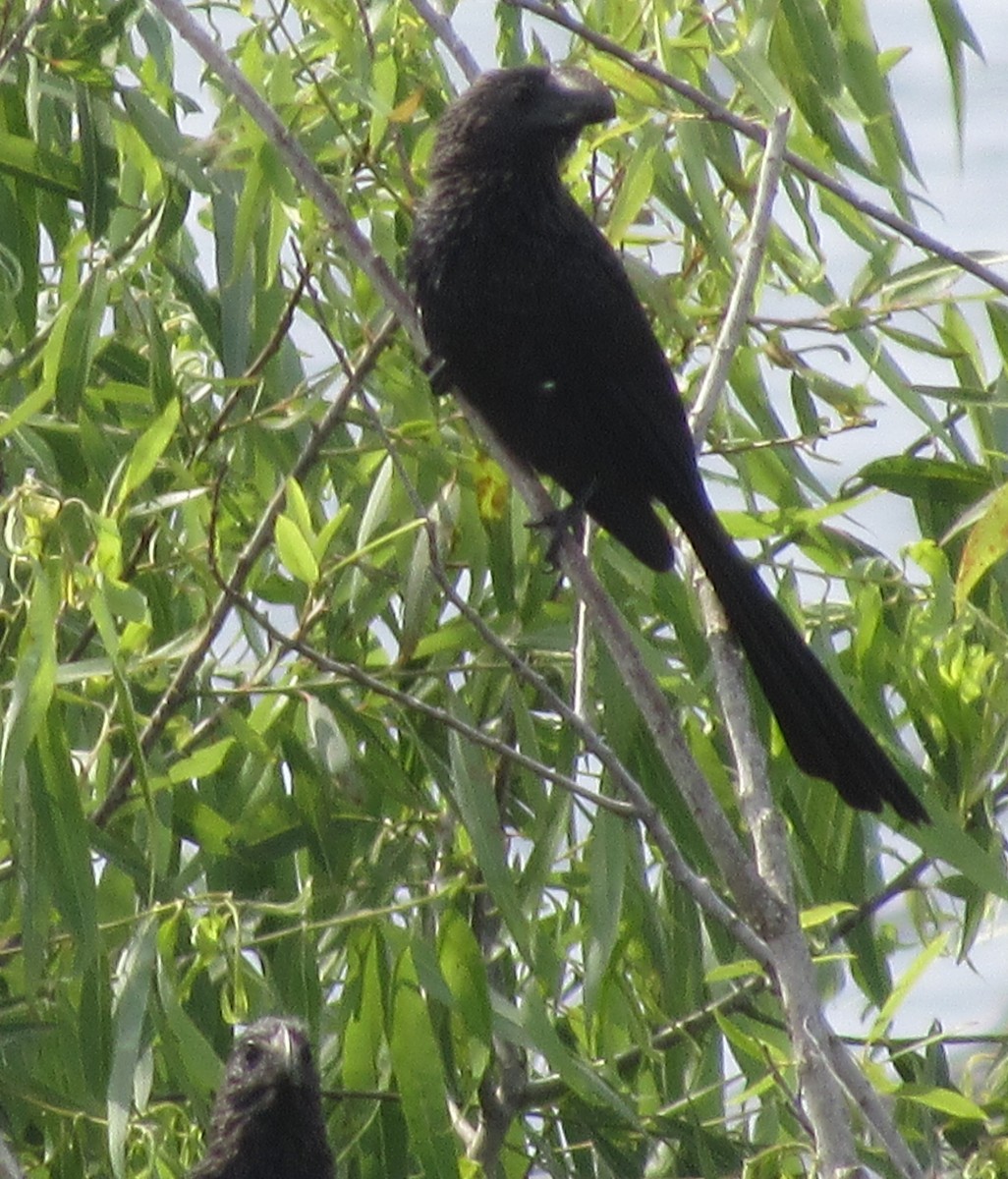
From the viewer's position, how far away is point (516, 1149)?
284 cm

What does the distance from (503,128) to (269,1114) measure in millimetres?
1350

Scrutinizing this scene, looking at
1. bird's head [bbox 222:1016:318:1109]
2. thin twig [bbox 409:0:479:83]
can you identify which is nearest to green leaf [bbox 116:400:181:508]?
thin twig [bbox 409:0:479:83]

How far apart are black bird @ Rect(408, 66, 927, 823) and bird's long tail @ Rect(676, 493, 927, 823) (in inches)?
8.6

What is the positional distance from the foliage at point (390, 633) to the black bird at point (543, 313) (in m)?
0.07

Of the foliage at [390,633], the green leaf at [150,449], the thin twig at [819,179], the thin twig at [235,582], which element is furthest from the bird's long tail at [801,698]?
the green leaf at [150,449]

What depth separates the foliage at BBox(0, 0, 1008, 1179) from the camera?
2283 millimetres

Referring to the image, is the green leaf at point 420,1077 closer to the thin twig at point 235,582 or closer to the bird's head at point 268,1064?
the bird's head at point 268,1064

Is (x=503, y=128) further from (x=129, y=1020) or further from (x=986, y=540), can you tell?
(x=129, y=1020)

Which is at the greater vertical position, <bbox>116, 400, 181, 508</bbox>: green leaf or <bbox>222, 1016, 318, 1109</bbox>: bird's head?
<bbox>116, 400, 181, 508</bbox>: green leaf

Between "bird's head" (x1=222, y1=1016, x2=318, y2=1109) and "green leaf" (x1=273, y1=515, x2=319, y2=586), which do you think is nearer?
"green leaf" (x1=273, y1=515, x2=319, y2=586)

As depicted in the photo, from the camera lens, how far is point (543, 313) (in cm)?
284

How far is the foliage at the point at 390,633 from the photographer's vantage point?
228 centimetres

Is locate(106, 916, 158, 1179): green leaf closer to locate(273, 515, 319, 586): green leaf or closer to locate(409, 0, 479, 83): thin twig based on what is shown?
locate(273, 515, 319, 586): green leaf

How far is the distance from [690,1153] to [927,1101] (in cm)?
63
